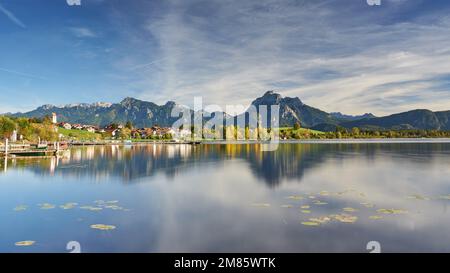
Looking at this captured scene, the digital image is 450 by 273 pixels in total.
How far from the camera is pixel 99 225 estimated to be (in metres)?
17.8

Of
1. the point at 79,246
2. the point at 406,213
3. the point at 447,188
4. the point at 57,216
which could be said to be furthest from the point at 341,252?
the point at 447,188

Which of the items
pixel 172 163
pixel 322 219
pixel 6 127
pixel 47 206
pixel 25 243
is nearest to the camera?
pixel 25 243

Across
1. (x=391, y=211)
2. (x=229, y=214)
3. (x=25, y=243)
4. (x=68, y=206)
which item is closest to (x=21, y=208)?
(x=68, y=206)

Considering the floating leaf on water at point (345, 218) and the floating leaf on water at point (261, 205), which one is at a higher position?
the floating leaf on water at point (345, 218)

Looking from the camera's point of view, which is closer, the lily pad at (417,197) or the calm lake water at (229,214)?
the calm lake water at (229,214)

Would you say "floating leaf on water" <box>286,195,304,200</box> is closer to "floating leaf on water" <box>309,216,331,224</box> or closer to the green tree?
"floating leaf on water" <box>309,216,331,224</box>

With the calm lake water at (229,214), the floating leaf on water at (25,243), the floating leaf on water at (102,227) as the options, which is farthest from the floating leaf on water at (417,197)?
the floating leaf on water at (25,243)

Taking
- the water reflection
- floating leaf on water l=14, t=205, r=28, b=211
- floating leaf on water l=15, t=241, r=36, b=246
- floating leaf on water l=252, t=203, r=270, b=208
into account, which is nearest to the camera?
floating leaf on water l=15, t=241, r=36, b=246

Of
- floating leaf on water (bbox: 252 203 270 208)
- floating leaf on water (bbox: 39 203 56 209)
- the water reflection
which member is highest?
the water reflection

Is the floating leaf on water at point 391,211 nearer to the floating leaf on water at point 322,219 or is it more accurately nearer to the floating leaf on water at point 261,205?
the floating leaf on water at point 322,219

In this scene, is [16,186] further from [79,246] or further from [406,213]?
[406,213]

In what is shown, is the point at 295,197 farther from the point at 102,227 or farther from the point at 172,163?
the point at 172,163

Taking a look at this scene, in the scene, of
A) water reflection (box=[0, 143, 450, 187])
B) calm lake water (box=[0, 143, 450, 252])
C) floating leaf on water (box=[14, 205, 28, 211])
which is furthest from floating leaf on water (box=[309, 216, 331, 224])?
floating leaf on water (box=[14, 205, 28, 211])

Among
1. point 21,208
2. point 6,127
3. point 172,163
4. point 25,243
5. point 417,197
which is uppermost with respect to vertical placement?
point 6,127
